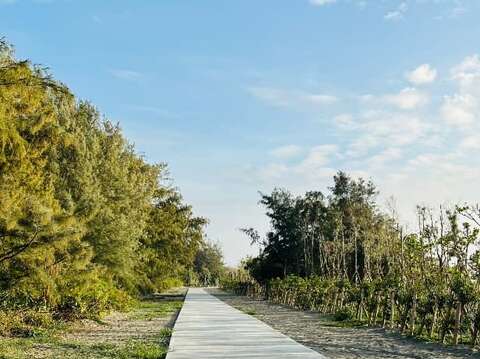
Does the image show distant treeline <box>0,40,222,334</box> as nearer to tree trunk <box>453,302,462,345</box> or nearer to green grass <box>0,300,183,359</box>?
green grass <box>0,300,183,359</box>

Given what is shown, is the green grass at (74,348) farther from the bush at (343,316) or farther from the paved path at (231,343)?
the bush at (343,316)

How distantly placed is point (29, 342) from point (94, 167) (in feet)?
31.2

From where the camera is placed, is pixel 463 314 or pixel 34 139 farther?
pixel 463 314

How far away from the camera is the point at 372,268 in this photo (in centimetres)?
2558

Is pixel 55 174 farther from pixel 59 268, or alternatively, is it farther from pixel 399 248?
pixel 399 248

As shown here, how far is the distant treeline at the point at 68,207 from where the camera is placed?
905 cm

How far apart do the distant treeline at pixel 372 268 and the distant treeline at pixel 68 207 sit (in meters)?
6.87

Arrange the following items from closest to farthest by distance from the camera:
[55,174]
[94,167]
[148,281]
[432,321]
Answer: [432,321] < [55,174] < [94,167] < [148,281]

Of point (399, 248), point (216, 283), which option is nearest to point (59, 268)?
point (399, 248)

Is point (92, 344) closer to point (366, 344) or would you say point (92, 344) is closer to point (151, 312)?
point (366, 344)

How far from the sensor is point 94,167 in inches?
803

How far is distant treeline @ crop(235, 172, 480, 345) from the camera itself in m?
14.0

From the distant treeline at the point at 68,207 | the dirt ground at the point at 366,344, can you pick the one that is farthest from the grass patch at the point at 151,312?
the dirt ground at the point at 366,344

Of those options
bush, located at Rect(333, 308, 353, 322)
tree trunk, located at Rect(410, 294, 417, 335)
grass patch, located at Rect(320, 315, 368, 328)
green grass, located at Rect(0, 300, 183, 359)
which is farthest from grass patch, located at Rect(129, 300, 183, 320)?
tree trunk, located at Rect(410, 294, 417, 335)
